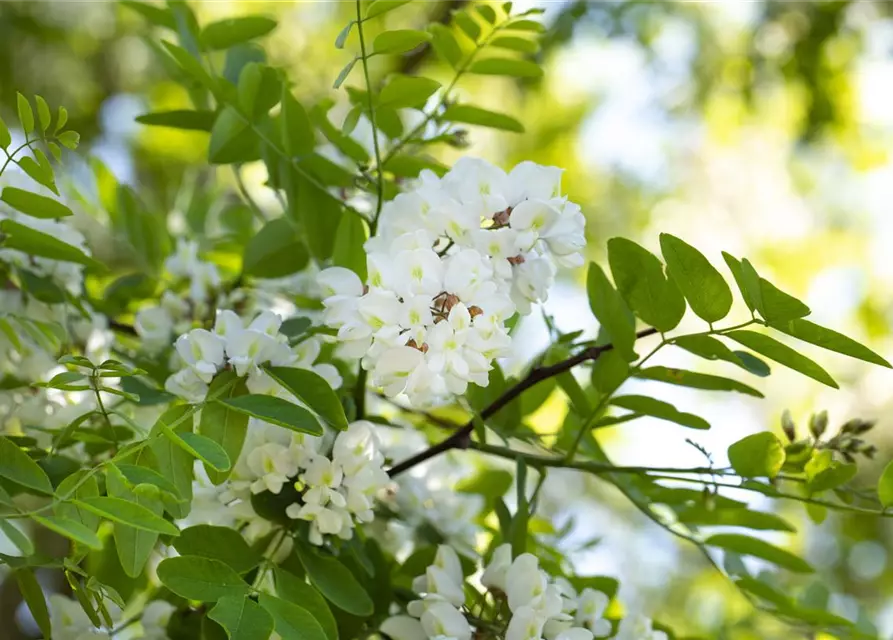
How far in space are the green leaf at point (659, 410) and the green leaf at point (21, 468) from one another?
29 centimetres

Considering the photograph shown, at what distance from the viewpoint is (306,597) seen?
0.45m

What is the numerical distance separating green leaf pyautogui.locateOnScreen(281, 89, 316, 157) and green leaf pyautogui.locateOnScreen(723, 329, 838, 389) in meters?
0.27

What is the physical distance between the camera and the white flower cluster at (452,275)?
407 mm

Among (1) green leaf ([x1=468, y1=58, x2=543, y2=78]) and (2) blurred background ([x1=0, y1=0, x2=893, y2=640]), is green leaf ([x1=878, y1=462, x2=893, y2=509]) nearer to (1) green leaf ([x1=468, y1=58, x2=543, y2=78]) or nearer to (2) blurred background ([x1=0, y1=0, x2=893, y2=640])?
(1) green leaf ([x1=468, y1=58, x2=543, y2=78])

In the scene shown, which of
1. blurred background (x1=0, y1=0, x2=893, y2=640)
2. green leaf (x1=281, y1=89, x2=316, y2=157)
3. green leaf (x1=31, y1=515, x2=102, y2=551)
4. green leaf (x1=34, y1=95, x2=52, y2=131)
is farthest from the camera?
blurred background (x1=0, y1=0, x2=893, y2=640)

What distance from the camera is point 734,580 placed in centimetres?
61

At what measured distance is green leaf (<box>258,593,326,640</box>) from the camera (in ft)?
1.32

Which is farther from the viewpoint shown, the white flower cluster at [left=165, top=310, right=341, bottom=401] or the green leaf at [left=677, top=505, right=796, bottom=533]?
the green leaf at [left=677, top=505, right=796, bottom=533]

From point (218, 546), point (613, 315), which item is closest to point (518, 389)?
point (613, 315)

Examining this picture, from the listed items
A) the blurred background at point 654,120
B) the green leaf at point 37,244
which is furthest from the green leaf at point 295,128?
the blurred background at point 654,120

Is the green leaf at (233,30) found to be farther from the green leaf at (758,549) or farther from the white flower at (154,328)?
the green leaf at (758,549)

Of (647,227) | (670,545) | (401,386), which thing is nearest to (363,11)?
(401,386)

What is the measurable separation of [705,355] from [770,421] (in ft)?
4.64

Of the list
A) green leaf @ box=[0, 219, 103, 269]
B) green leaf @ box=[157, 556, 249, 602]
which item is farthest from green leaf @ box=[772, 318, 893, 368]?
green leaf @ box=[0, 219, 103, 269]
